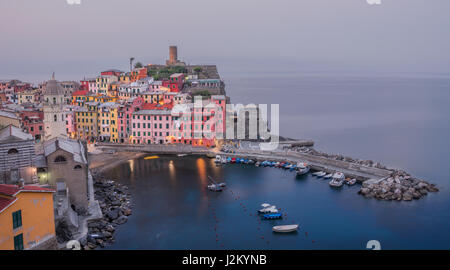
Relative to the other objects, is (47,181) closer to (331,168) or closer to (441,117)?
(331,168)

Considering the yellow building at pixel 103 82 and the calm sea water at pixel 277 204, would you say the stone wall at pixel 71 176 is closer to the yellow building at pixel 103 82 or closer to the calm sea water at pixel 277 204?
the calm sea water at pixel 277 204

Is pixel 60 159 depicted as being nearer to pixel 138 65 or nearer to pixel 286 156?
pixel 286 156

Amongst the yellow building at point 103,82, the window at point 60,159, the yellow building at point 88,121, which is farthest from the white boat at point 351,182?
the yellow building at point 103,82

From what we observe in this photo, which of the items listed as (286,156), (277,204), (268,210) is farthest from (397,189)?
(286,156)

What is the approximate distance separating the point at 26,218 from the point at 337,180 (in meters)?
21.0

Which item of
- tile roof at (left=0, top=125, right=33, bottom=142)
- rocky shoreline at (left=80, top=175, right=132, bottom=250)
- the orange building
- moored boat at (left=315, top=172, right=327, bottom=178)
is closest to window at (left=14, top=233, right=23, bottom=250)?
the orange building

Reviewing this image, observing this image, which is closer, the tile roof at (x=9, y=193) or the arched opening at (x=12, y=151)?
the tile roof at (x=9, y=193)

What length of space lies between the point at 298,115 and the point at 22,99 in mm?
43961

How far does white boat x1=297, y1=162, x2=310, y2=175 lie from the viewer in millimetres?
30859

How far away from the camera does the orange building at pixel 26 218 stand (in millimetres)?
13023

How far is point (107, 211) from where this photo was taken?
21.6 meters

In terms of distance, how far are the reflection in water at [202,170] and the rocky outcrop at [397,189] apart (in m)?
11.1

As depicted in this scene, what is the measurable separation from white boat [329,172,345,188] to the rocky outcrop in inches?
61.0
